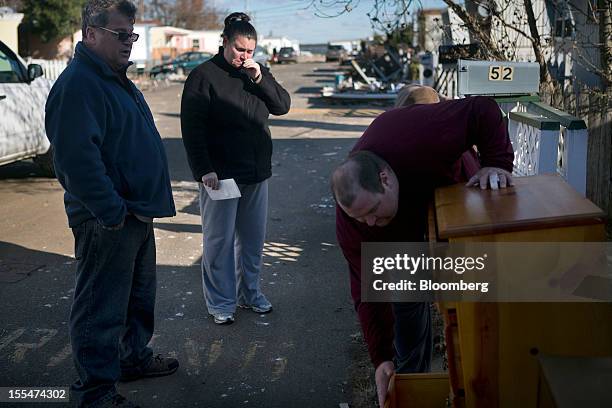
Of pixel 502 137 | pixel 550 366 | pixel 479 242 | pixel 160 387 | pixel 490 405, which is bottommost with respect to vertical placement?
pixel 160 387

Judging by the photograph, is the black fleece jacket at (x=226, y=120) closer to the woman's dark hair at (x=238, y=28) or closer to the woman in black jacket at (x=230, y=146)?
the woman in black jacket at (x=230, y=146)

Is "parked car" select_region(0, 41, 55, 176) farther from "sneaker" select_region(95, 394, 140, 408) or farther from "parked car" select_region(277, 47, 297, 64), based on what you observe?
"parked car" select_region(277, 47, 297, 64)

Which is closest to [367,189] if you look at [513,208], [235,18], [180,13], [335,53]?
[513,208]

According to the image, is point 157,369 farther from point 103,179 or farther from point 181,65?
point 181,65

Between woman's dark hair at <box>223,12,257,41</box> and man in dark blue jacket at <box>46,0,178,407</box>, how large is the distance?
107 centimetres

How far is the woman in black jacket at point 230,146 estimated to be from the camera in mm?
4715

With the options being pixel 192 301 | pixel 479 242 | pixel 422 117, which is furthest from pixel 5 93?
pixel 479 242

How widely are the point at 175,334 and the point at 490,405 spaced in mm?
2870

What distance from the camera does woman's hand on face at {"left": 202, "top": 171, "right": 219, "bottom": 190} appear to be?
4691 mm

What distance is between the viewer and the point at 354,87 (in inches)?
989

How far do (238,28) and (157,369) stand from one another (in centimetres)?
215

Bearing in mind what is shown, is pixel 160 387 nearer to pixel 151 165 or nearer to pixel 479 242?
pixel 151 165

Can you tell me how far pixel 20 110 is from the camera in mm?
9352
